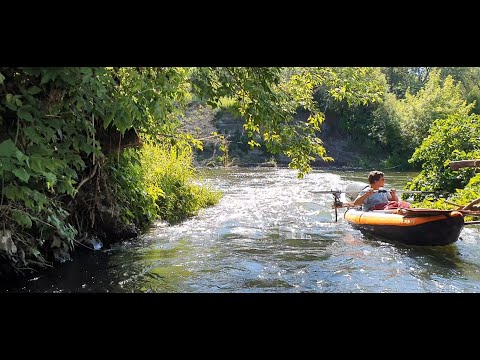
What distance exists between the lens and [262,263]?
707cm

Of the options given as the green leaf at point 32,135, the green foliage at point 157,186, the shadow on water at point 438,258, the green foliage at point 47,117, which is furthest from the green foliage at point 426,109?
the green leaf at point 32,135

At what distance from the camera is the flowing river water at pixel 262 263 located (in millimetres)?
5879

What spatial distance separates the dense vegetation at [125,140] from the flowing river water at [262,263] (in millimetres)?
490

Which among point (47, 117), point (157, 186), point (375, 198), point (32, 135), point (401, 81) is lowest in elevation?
point (375, 198)

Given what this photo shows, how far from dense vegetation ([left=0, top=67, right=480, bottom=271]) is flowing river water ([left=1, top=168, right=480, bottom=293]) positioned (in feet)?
1.61

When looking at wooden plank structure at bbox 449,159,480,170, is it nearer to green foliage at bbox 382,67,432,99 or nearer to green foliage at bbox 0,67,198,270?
green foliage at bbox 0,67,198,270

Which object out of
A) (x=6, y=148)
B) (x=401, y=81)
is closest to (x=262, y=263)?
(x=6, y=148)

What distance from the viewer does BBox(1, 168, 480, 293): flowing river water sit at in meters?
5.88

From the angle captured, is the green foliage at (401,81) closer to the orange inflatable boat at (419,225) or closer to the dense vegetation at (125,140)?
the dense vegetation at (125,140)

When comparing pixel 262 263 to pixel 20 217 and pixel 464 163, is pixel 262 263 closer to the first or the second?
pixel 464 163

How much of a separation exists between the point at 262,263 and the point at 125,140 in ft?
9.37
